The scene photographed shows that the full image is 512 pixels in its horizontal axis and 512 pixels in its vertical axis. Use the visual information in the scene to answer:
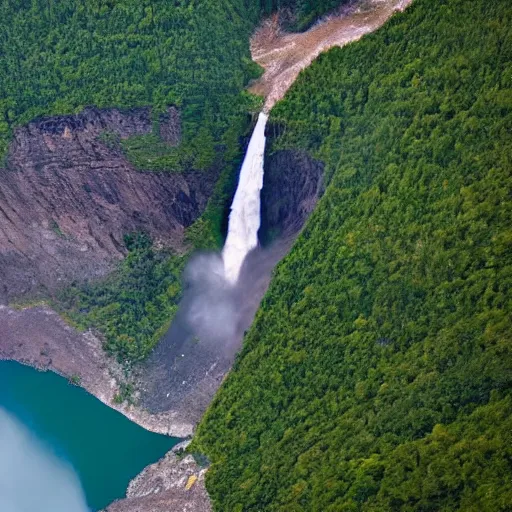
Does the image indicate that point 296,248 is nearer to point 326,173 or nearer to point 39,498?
point 326,173

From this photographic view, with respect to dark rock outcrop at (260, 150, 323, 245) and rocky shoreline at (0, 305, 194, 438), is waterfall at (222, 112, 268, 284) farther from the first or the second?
rocky shoreline at (0, 305, 194, 438)

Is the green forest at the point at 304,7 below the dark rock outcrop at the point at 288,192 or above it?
above

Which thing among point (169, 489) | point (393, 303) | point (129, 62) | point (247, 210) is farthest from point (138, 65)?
point (169, 489)

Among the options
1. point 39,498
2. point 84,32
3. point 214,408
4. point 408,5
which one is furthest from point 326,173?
point 39,498

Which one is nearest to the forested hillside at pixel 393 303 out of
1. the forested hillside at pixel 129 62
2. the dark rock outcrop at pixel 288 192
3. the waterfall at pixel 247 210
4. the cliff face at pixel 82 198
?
the dark rock outcrop at pixel 288 192

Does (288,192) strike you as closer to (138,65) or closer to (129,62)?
(138,65)

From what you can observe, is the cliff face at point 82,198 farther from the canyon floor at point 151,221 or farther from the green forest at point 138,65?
the green forest at point 138,65
